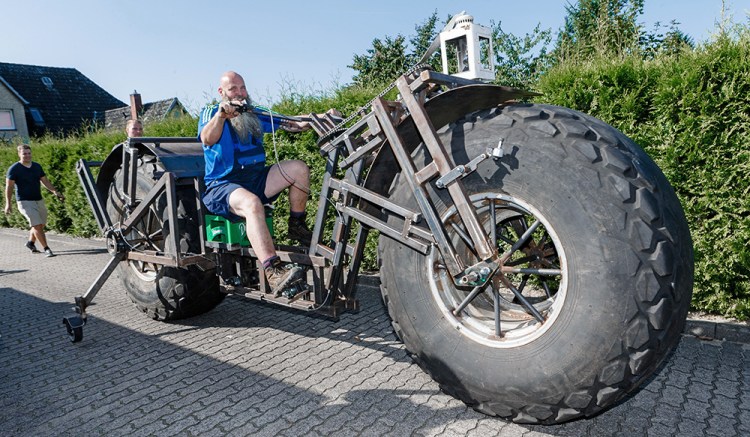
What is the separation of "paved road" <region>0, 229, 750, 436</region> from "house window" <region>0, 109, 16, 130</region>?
38.9 metres

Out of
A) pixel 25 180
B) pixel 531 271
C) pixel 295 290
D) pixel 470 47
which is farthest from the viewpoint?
pixel 25 180

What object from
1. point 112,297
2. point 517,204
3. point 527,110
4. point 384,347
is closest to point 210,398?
point 384,347

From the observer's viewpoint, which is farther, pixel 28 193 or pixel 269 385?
pixel 28 193

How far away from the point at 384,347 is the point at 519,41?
19771 mm

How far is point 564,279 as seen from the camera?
76.9 inches

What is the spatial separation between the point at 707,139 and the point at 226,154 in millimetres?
3711

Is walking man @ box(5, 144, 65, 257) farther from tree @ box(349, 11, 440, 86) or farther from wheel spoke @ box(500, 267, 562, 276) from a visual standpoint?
tree @ box(349, 11, 440, 86)

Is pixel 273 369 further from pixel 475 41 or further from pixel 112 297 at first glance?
pixel 112 297

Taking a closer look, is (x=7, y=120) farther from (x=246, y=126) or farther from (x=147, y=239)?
(x=246, y=126)

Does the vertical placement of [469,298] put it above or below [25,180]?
below

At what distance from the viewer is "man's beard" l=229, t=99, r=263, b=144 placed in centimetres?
347

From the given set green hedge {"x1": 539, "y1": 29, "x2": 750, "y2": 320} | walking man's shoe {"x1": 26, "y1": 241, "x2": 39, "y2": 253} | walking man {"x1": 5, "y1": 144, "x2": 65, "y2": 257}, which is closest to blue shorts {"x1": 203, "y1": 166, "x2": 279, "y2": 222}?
→ green hedge {"x1": 539, "y1": 29, "x2": 750, "y2": 320}

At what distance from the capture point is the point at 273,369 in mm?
3373

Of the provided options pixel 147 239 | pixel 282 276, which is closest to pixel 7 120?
pixel 147 239
